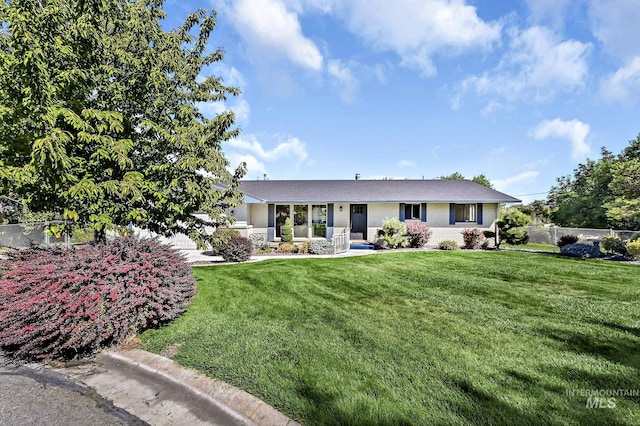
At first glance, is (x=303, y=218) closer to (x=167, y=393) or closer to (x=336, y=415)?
(x=167, y=393)

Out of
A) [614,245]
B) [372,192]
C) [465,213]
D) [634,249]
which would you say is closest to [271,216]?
[372,192]

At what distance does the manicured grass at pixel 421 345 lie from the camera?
2.74 m

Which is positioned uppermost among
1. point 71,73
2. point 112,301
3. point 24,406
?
point 71,73

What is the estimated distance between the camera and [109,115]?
4891mm

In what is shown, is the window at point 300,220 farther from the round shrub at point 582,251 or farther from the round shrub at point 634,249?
the round shrub at point 634,249

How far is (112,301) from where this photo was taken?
416cm

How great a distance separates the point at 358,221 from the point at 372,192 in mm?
2145

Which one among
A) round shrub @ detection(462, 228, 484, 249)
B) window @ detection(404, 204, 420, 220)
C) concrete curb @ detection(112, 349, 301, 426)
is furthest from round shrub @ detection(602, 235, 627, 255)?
concrete curb @ detection(112, 349, 301, 426)

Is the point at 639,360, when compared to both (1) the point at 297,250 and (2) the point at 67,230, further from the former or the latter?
(1) the point at 297,250

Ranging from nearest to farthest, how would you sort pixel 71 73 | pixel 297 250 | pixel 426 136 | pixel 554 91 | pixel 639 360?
pixel 639 360 → pixel 71 73 → pixel 554 91 → pixel 297 250 → pixel 426 136

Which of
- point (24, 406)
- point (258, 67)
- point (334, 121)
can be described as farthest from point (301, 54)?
point (24, 406)

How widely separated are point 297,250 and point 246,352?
10534mm

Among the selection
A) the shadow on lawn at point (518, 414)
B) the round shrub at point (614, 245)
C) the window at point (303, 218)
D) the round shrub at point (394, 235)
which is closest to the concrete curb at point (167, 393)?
the shadow on lawn at point (518, 414)

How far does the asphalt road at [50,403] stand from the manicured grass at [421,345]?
929 millimetres
